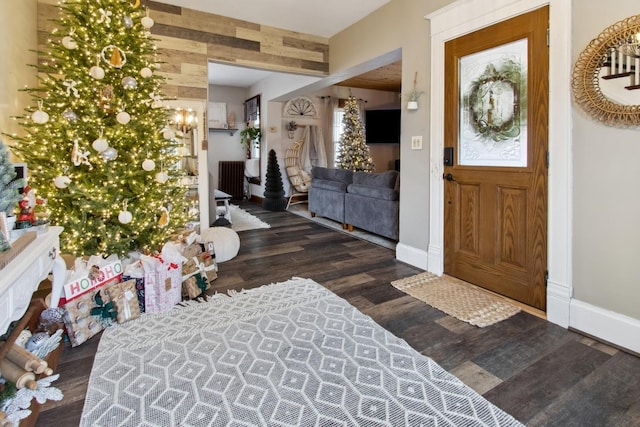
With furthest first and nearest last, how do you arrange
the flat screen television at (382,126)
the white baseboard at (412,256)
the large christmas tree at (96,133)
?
the flat screen television at (382,126), the white baseboard at (412,256), the large christmas tree at (96,133)

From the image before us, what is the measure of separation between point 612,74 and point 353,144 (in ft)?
16.6

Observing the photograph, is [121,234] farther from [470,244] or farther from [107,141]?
[470,244]

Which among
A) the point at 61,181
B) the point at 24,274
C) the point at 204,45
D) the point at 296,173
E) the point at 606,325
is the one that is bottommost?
the point at 606,325

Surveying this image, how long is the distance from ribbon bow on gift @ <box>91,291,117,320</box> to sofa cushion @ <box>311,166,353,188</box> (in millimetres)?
3427

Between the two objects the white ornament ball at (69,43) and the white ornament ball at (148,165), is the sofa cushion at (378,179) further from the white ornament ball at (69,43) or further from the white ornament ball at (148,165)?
the white ornament ball at (69,43)

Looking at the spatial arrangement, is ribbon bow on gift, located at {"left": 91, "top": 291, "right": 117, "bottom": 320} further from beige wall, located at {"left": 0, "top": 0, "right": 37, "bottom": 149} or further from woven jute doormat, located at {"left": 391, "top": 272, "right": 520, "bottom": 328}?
woven jute doormat, located at {"left": 391, "top": 272, "right": 520, "bottom": 328}

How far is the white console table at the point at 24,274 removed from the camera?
110 centimetres

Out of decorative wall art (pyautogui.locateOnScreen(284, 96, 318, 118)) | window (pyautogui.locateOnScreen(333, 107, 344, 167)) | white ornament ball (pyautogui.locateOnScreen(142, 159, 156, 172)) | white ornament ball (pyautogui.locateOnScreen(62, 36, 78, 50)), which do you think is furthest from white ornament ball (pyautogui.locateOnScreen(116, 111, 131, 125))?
window (pyautogui.locateOnScreen(333, 107, 344, 167))

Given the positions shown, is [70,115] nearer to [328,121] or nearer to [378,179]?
[378,179]

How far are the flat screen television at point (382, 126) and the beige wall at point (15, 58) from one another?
6650 millimetres

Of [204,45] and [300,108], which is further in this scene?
[300,108]

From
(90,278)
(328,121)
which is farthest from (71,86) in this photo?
(328,121)

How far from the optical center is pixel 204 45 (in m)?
3.94

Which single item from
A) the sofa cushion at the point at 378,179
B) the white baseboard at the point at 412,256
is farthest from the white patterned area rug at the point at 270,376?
the sofa cushion at the point at 378,179
